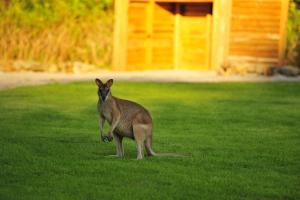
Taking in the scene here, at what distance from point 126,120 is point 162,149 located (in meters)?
1.63

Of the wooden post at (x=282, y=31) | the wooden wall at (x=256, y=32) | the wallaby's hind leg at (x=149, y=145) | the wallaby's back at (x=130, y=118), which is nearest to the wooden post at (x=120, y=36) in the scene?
the wooden wall at (x=256, y=32)

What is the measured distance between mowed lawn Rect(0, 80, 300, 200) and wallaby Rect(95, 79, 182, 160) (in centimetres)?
29

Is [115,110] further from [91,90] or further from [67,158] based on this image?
[91,90]

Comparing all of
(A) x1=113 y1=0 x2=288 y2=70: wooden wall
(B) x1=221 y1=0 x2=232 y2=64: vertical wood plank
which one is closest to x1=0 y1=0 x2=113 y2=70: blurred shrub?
(A) x1=113 y1=0 x2=288 y2=70: wooden wall

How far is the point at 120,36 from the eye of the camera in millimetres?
28766

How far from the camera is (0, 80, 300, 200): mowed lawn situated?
981 centimetres

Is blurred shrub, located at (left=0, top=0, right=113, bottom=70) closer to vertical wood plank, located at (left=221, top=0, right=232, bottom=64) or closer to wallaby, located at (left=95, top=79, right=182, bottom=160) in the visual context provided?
vertical wood plank, located at (left=221, top=0, right=232, bottom=64)

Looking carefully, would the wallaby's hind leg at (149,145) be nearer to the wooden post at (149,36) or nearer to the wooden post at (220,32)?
the wooden post at (220,32)

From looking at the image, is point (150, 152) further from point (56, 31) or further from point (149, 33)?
point (149, 33)

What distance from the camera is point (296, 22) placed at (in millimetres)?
29266

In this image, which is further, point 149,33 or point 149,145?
point 149,33

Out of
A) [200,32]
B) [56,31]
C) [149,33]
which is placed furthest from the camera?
[200,32]

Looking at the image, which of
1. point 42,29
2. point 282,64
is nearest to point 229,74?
point 282,64

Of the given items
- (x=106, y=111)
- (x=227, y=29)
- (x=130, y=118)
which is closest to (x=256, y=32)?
(x=227, y=29)
